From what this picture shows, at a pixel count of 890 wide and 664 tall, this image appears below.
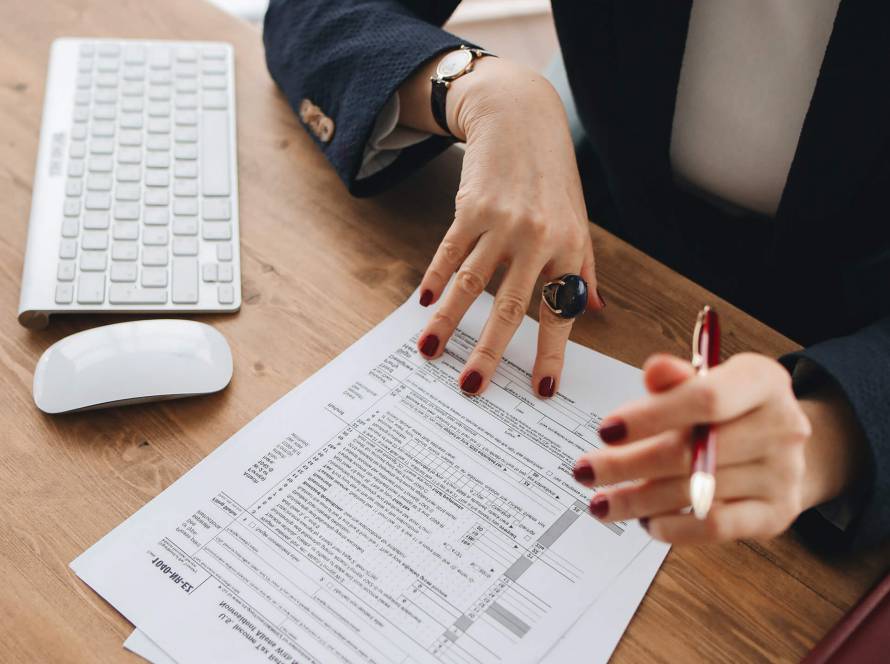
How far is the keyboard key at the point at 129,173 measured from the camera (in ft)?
2.62

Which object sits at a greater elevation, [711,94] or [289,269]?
[711,94]

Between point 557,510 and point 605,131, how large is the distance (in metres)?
0.52

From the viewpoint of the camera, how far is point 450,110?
801mm

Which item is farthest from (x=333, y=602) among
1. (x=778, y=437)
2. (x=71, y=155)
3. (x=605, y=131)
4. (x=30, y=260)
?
(x=605, y=131)

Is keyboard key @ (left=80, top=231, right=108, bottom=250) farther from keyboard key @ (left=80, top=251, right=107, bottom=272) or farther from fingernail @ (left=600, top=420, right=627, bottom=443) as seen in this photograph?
fingernail @ (left=600, top=420, right=627, bottom=443)

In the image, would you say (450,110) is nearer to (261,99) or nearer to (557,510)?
(261,99)

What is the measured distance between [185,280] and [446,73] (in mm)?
331

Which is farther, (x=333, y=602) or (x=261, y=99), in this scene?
(x=261, y=99)

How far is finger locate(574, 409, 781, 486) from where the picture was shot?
486mm

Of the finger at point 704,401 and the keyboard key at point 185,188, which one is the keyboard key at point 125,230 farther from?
the finger at point 704,401

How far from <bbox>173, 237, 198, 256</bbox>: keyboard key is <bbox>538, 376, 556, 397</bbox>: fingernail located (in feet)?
1.13

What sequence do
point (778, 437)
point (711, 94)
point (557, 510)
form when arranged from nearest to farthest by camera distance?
point (778, 437) < point (557, 510) < point (711, 94)

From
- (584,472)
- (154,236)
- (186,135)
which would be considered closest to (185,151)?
(186,135)

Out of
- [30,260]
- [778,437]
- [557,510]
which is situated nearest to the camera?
[778,437]
